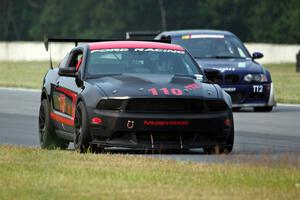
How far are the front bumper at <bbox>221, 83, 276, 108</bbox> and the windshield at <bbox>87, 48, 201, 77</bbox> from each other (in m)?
7.81

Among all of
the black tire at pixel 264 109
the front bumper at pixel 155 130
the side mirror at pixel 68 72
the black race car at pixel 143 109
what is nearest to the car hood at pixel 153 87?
the black race car at pixel 143 109

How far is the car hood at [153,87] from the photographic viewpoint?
14.4 metres

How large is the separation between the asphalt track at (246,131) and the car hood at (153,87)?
0.68 metres

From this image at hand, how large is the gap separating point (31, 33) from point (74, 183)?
9010cm

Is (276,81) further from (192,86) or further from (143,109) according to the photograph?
(143,109)

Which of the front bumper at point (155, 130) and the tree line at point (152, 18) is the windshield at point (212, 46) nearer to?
the front bumper at point (155, 130)

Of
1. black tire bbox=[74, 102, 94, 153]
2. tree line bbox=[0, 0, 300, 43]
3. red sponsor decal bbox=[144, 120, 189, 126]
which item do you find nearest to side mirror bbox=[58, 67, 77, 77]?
black tire bbox=[74, 102, 94, 153]

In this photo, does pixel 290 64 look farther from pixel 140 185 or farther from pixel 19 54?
pixel 140 185

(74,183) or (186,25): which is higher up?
(74,183)

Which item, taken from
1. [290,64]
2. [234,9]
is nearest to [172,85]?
[290,64]

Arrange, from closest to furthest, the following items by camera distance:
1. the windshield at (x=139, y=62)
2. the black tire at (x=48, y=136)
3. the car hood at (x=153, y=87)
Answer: the car hood at (x=153, y=87)
the windshield at (x=139, y=62)
the black tire at (x=48, y=136)

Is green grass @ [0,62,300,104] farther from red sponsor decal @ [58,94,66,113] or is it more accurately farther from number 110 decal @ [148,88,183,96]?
A: number 110 decal @ [148,88,183,96]

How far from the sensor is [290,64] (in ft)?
188

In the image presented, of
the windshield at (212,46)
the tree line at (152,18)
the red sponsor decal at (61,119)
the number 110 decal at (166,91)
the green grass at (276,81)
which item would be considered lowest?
the tree line at (152,18)
